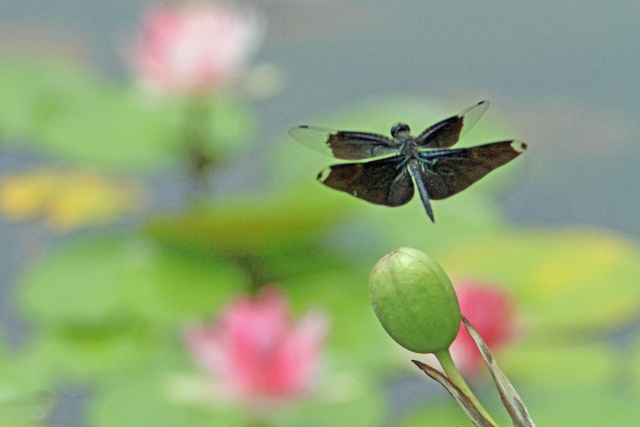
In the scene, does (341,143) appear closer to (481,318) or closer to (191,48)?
(481,318)

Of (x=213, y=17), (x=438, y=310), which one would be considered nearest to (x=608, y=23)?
(x=213, y=17)

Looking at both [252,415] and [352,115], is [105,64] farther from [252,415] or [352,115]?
[252,415]

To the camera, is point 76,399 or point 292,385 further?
point 76,399

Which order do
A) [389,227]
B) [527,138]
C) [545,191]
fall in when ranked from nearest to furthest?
1. [389,227]
2. [545,191]
3. [527,138]

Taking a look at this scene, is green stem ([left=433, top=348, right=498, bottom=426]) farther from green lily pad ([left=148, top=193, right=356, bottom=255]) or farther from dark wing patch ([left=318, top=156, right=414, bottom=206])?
green lily pad ([left=148, top=193, right=356, bottom=255])

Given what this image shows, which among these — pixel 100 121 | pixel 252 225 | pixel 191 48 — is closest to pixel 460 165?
pixel 252 225
